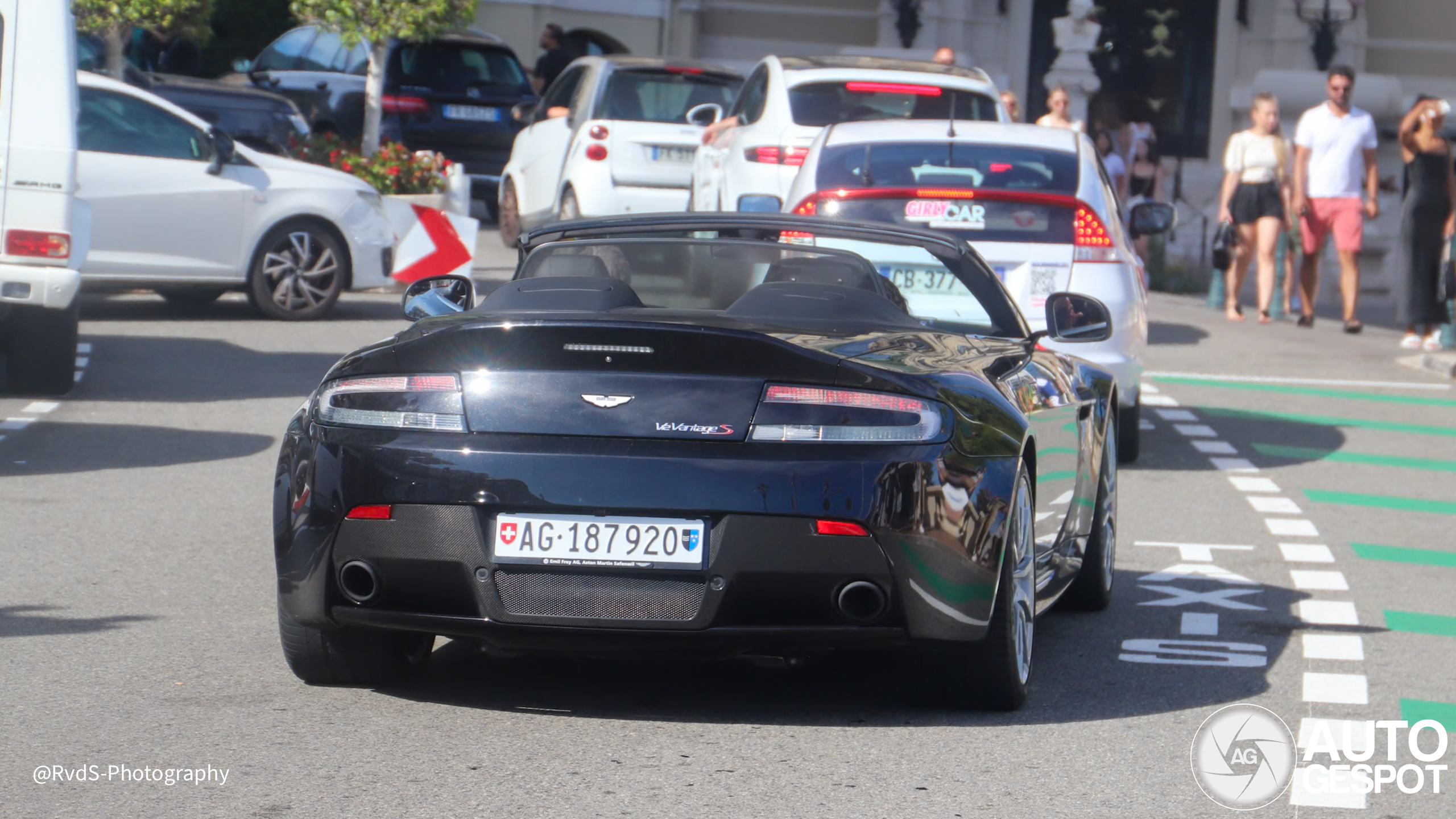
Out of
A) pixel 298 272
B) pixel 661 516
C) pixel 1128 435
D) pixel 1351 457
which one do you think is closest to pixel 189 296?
pixel 298 272

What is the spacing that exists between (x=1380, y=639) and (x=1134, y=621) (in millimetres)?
769

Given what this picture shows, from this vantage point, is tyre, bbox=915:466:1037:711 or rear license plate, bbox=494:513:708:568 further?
tyre, bbox=915:466:1037:711

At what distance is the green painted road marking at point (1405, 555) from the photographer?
8852mm

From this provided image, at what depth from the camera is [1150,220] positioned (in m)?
13.0

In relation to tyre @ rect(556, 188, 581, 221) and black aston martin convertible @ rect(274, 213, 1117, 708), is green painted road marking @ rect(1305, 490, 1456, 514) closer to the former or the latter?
→ black aston martin convertible @ rect(274, 213, 1117, 708)

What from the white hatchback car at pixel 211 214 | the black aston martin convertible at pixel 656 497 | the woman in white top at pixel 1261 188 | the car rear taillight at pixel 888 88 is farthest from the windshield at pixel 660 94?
the black aston martin convertible at pixel 656 497

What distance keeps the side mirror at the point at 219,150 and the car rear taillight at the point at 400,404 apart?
33.3 feet

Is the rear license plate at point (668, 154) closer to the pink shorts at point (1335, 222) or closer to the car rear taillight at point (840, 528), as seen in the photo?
the pink shorts at point (1335, 222)

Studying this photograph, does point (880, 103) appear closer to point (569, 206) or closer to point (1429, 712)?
point (569, 206)

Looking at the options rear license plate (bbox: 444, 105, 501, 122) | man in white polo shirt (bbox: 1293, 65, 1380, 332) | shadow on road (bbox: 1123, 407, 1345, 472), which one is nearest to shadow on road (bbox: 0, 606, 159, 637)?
shadow on road (bbox: 1123, 407, 1345, 472)

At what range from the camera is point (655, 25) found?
34719 mm

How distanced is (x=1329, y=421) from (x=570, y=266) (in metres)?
8.55

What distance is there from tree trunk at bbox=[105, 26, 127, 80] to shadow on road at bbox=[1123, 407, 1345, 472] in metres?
10.3

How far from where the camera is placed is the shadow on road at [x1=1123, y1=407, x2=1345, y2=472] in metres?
11.7
